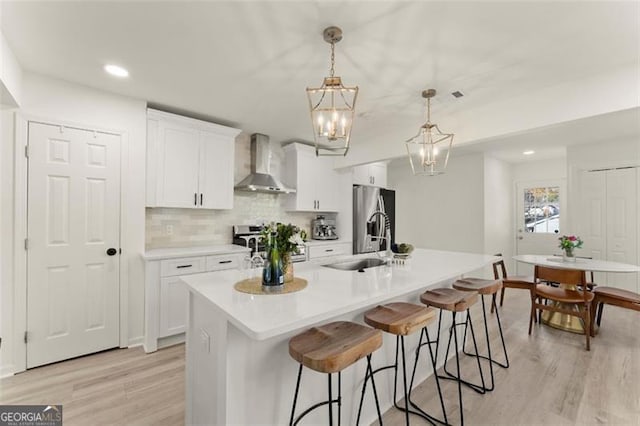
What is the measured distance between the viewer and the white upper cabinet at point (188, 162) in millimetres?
3049

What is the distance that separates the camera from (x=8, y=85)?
2049 millimetres

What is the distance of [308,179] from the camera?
446cm

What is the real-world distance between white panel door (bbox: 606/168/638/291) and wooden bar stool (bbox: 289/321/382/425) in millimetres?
5151

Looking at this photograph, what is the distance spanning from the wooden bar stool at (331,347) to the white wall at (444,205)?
4.66 meters

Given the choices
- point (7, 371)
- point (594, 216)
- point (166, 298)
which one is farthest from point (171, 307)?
point (594, 216)

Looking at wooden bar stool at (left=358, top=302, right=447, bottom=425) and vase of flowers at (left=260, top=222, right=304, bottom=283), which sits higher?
vase of flowers at (left=260, top=222, right=304, bottom=283)

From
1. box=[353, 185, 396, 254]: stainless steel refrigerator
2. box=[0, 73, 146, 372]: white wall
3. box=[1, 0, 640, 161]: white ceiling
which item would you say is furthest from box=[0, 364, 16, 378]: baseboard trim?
box=[353, 185, 396, 254]: stainless steel refrigerator

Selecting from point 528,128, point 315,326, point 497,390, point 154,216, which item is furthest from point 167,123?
point 497,390

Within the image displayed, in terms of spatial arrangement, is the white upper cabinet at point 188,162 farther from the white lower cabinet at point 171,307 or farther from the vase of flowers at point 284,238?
the vase of flowers at point 284,238

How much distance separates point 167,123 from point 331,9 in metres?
2.28

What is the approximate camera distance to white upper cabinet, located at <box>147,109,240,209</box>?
3.05 metres

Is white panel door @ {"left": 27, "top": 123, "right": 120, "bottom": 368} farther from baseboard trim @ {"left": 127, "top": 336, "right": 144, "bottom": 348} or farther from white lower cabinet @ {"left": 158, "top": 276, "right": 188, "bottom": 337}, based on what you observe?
white lower cabinet @ {"left": 158, "top": 276, "right": 188, "bottom": 337}

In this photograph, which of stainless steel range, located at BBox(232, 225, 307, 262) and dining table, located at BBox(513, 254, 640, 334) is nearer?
dining table, located at BBox(513, 254, 640, 334)

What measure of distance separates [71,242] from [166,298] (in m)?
0.96
